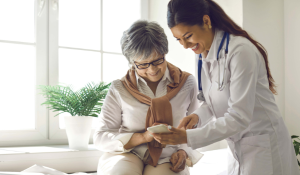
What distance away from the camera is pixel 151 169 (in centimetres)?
A: 146

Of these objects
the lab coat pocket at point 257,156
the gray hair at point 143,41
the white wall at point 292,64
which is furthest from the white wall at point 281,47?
the lab coat pocket at point 257,156

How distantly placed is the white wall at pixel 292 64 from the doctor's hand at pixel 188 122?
5.31 ft

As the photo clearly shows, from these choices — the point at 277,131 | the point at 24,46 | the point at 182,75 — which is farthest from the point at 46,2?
the point at 277,131

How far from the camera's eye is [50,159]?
1.89m

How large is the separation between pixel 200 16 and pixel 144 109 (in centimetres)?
63

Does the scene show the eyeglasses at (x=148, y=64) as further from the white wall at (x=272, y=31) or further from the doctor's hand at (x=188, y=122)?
the white wall at (x=272, y=31)

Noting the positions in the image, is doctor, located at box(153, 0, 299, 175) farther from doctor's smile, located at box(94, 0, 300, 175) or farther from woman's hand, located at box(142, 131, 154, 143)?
woman's hand, located at box(142, 131, 154, 143)

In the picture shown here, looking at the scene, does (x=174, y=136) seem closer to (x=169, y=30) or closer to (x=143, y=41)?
(x=143, y=41)

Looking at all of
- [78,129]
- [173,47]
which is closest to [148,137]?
[78,129]

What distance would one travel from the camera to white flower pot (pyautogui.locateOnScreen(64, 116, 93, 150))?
200 centimetres

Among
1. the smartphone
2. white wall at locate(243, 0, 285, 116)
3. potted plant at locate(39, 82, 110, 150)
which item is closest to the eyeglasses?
the smartphone

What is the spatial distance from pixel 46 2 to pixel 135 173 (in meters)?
1.70

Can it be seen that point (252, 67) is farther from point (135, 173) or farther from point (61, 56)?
point (61, 56)

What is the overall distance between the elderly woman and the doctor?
10.4 inches
